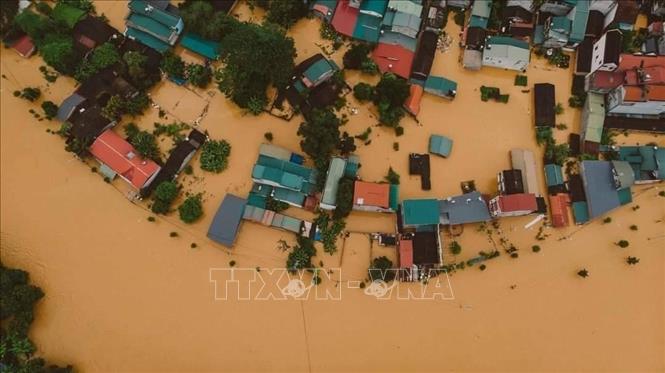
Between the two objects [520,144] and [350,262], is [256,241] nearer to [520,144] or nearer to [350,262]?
[350,262]

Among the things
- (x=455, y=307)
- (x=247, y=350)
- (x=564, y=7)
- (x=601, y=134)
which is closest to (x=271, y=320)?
(x=247, y=350)

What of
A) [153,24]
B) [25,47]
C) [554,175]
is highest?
[153,24]

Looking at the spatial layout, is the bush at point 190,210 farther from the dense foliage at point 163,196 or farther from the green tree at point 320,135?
the green tree at point 320,135

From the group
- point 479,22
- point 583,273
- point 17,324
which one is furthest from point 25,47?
point 583,273

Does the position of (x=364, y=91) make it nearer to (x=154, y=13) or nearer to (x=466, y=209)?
(x=466, y=209)

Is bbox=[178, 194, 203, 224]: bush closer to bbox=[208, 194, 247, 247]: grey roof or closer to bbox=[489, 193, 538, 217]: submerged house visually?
bbox=[208, 194, 247, 247]: grey roof

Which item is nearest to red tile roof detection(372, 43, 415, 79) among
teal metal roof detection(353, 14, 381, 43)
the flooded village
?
the flooded village

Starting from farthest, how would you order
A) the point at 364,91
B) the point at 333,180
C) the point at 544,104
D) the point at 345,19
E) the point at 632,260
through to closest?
the point at 345,19, the point at 364,91, the point at 544,104, the point at 333,180, the point at 632,260
